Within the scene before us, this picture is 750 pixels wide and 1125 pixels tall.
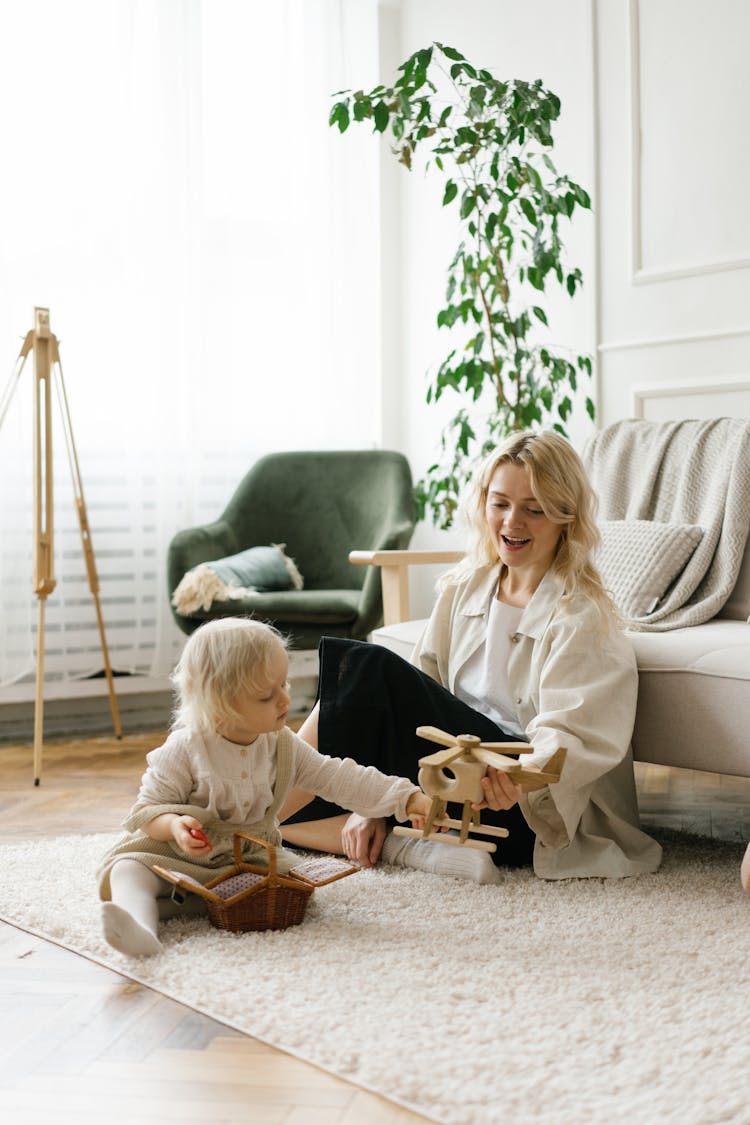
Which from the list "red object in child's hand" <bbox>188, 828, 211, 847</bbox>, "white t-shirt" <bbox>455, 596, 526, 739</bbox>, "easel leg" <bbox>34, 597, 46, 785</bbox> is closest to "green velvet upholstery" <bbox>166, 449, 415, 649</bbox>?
"easel leg" <bbox>34, 597, 46, 785</bbox>

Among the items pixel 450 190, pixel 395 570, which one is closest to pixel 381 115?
pixel 450 190

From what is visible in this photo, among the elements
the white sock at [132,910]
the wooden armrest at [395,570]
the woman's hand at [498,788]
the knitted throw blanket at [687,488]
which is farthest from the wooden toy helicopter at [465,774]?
the wooden armrest at [395,570]

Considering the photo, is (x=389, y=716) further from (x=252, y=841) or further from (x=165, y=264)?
(x=165, y=264)

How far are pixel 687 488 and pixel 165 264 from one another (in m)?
1.97

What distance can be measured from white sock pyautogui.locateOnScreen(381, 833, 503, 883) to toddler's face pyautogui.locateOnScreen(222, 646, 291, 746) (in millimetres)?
396

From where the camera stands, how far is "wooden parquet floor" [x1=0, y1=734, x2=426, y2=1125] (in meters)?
1.34

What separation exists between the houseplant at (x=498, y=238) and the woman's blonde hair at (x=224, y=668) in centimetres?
180

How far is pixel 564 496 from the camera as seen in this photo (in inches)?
88.8

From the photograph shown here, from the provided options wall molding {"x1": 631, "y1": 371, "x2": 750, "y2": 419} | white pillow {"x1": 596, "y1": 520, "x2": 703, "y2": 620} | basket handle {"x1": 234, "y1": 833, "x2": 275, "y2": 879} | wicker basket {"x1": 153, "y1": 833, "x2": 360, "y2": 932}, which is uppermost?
wall molding {"x1": 631, "y1": 371, "x2": 750, "y2": 419}

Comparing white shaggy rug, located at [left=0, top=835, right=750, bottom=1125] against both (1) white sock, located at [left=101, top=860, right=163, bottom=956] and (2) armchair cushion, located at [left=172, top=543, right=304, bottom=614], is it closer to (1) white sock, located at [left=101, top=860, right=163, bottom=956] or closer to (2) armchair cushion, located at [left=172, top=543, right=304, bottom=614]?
(1) white sock, located at [left=101, top=860, right=163, bottom=956]

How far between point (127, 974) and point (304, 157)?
3207 mm

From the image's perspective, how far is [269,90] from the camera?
14.0 ft

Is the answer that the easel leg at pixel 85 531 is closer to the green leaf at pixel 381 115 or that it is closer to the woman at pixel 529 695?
the green leaf at pixel 381 115

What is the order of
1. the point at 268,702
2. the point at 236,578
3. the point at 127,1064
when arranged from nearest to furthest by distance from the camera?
the point at 127,1064 → the point at 268,702 → the point at 236,578
